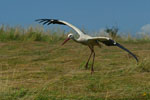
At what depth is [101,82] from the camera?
559 cm

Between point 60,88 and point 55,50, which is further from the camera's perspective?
point 55,50

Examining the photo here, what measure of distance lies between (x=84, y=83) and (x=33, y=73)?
1.59 meters

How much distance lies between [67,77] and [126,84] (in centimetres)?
129

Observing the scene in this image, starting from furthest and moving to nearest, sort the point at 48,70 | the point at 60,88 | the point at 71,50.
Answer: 1. the point at 71,50
2. the point at 48,70
3. the point at 60,88

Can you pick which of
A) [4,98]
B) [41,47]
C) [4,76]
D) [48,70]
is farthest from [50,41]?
[4,98]

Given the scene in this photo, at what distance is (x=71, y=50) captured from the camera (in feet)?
39.0

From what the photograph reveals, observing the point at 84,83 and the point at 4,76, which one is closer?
the point at 84,83

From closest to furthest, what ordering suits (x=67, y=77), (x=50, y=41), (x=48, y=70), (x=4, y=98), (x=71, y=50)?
(x=4, y=98)
(x=67, y=77)
(x=48, y=70)
(x=71, y=50)
(x=50, y=41)

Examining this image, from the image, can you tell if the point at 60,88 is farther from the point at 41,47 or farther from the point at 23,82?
the point at 41,47

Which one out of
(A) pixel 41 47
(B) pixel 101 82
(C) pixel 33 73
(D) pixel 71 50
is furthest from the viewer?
(A) pixel 41 47

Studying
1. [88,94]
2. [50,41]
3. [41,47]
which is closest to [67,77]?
[88,94]

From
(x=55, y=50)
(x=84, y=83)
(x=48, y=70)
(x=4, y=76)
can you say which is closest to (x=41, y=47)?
(x=55, y=50)

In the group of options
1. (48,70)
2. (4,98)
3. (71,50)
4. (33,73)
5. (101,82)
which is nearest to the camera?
(4,98)

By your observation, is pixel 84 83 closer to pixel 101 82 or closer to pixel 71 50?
pixel 101 82
